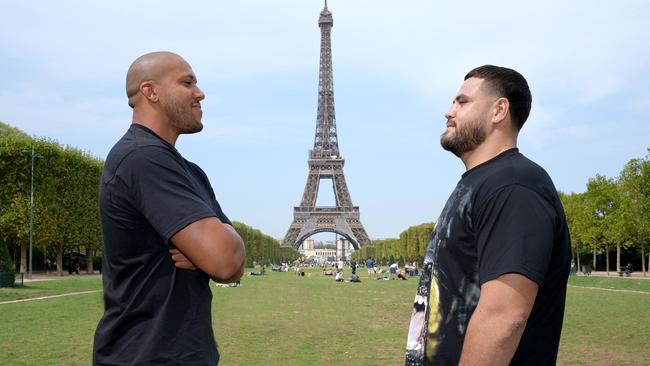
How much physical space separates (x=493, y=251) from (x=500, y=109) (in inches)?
25.3

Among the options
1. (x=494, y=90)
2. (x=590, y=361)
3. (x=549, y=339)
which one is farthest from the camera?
(x=590, y=361)

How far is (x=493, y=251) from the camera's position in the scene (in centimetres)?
239

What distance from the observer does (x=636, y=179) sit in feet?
139

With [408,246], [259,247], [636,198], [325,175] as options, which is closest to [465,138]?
[636,198]

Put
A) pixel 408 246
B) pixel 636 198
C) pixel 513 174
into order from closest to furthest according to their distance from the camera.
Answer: pixel 513 174
pixel 636 198
pixel 408 246

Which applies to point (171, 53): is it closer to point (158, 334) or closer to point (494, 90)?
point (158, 334)

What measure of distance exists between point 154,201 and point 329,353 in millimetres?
8340

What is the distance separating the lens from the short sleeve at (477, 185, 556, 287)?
2.35m

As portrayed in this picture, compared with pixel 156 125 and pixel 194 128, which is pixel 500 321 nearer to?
pixel 194 128

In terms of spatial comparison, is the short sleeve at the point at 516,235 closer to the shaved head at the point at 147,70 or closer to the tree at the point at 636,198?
the shaved head at the point at 147,70

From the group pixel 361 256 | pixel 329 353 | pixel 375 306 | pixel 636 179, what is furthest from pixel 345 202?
pixel 329 353

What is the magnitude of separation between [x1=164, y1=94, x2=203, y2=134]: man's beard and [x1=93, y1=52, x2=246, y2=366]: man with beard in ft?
0.52

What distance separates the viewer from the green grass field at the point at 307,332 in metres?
9.88

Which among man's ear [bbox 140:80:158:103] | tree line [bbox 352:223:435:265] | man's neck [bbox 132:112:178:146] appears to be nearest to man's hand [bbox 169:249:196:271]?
man's neck [bbox 132:112:178:146]
